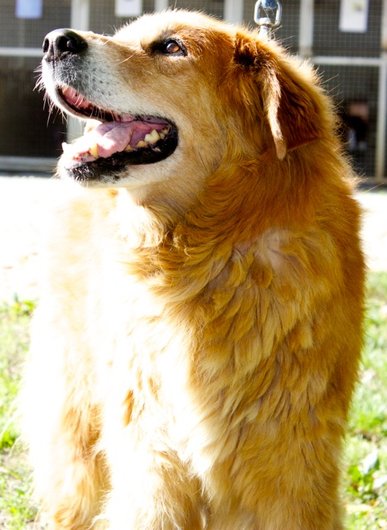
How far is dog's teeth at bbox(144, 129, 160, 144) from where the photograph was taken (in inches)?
111

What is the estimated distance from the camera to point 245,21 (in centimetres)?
1277

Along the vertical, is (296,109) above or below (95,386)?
above

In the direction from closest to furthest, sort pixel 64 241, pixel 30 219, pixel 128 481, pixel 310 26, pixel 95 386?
pixel 128 481
pixel 95 386
pixel 64 241
pixel 30 219
pixel 310 26

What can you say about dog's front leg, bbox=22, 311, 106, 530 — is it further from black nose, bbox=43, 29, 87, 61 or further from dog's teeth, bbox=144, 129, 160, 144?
black nose, bbox=43, 29, 87, 61

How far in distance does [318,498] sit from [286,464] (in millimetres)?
180

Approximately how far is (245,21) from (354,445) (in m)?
10.0

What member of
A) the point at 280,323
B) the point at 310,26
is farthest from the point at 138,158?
the point at 310,26

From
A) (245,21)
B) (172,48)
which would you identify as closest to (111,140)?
(172,48)

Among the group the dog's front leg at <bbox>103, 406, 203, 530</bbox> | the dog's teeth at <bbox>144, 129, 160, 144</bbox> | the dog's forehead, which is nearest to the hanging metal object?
the dog's forehead

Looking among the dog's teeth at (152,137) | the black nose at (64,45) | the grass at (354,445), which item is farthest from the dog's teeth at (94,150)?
the grass at (354,445)

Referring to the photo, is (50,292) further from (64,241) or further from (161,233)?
(161,233)

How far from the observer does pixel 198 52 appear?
111 inches

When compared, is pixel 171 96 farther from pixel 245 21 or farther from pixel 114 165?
pixel 245 21

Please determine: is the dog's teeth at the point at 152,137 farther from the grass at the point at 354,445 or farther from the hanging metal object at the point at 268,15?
the grass at the point at 354,445
